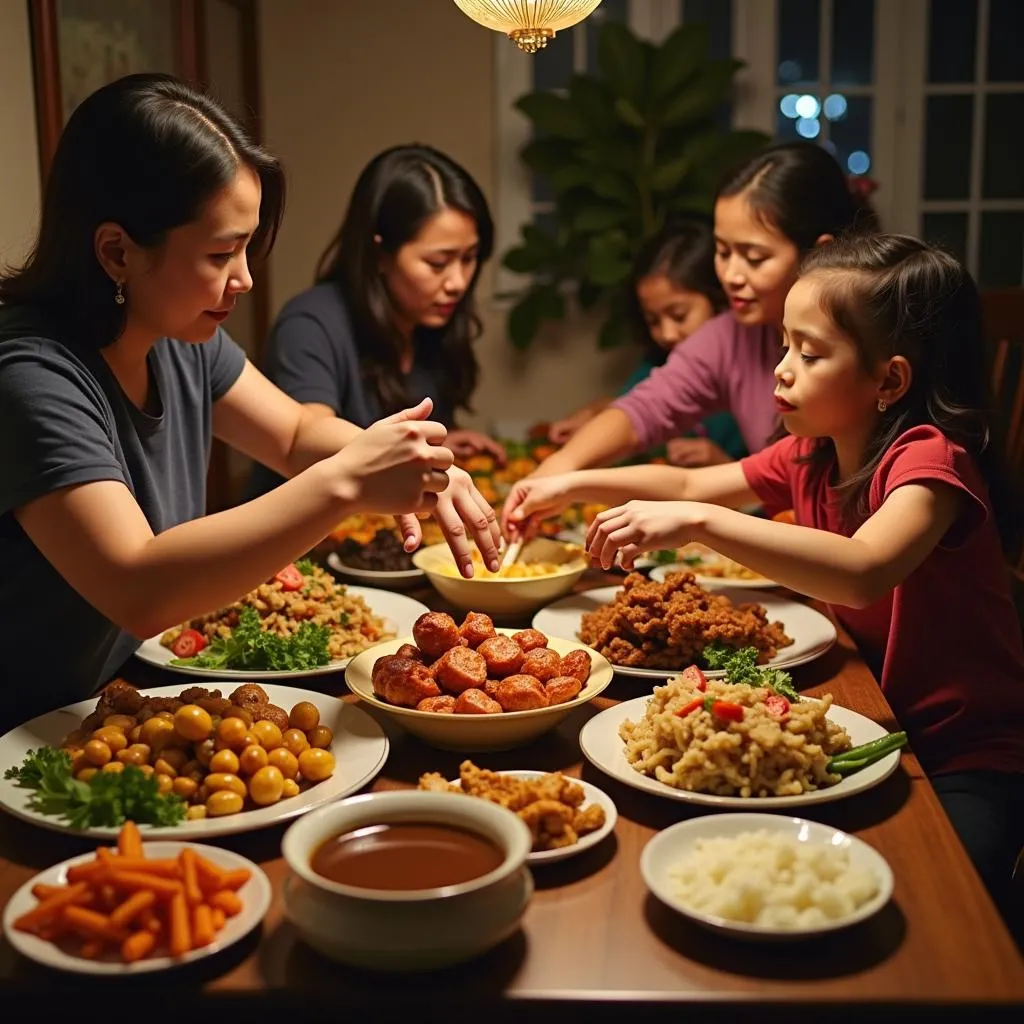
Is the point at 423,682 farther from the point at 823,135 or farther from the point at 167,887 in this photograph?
the point at 823,135

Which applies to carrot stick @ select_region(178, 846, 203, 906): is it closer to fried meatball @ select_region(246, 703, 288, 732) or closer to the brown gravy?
the brown gravy

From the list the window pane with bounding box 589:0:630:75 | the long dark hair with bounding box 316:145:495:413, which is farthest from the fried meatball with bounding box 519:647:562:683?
the window pane with bounding box 589:0:630:75

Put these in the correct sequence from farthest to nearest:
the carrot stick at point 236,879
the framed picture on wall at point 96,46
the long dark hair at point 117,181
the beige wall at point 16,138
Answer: the framed picture on wall at point 96,46 < the beige wall at point 16,138 < the long dark hair at point 117,181 < the carrot stick at point 236,879

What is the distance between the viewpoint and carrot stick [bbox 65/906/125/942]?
1035mm

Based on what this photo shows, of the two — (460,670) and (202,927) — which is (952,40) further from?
(202,927)

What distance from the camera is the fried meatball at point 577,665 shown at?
5.20 feet

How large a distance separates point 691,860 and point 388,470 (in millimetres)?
605

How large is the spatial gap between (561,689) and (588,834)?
280 mm

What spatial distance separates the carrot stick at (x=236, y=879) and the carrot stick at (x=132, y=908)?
3.0 inches

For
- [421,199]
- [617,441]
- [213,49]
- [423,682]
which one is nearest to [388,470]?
[423,682]

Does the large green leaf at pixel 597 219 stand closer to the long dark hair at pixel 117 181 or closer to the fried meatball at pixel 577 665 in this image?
A: the long dark hair at pixel 117 181

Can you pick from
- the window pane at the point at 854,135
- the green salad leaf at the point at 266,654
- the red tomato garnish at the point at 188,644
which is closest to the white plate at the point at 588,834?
the green salad leaf at the point at 266,654

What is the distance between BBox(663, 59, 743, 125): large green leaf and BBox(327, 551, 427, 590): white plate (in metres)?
3.29

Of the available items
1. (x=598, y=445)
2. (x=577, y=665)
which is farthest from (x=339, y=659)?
(x=598, y=445)
